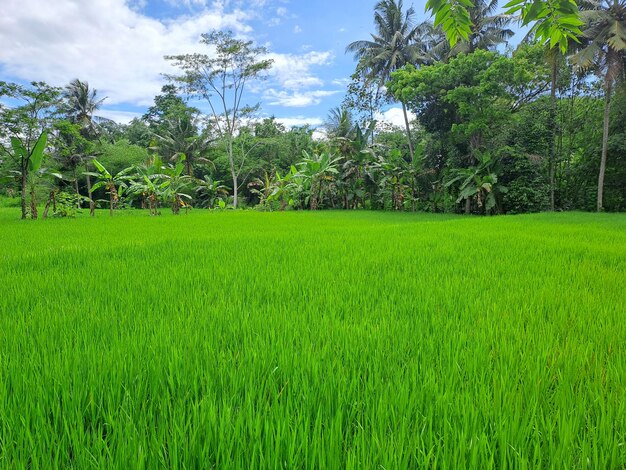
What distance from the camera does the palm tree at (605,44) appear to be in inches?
465

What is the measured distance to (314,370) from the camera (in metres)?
1.08

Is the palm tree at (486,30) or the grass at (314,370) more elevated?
the palm tree at (486,30)

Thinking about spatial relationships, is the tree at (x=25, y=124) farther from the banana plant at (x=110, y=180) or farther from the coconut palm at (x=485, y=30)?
A: the coconut palm at (x=485, y=30)

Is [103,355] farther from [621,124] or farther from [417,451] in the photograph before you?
[621,124]

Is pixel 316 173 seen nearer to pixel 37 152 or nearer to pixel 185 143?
pixel 37 152

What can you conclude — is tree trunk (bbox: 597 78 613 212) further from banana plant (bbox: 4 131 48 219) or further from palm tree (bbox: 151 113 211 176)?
palm tree (bbox: 151 113 211 176)

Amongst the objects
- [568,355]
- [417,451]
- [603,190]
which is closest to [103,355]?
[417,451]

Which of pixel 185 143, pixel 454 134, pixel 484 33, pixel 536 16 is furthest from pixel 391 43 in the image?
pixel 536 16

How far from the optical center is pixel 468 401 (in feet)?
2.96

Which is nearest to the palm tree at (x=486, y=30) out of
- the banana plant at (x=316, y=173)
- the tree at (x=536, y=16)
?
the banana plant at (x=316, y=173)

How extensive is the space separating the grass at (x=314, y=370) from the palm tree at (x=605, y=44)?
13.3 m

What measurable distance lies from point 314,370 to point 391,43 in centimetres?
2213

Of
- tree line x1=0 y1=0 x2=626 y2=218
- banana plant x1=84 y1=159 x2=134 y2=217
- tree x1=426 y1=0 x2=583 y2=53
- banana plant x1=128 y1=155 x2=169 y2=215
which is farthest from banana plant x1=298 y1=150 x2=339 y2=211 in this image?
tree x1=426 y1=0 x2=583 y2=53

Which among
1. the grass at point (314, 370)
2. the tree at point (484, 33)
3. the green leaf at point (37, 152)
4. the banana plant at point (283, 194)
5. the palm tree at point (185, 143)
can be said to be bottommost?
the grass at point (314, 370)
